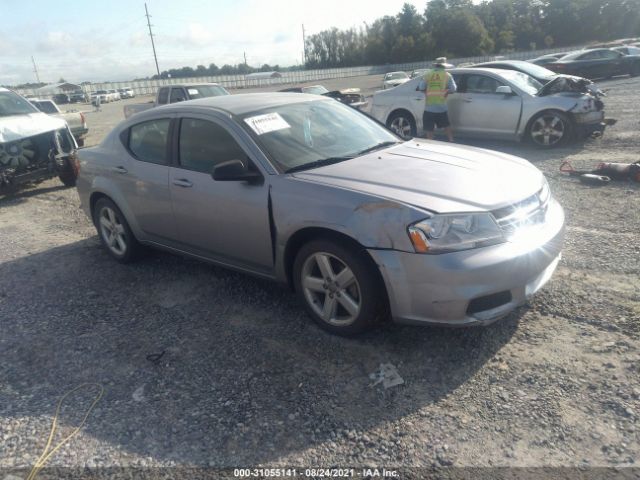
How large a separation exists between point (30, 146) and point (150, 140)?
5.25 meters

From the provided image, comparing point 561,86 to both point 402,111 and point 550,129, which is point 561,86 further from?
point 402,111

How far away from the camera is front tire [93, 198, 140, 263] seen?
16.5 feet

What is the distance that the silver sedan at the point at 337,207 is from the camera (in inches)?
115

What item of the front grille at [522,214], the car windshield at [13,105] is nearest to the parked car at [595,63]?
the car windshield at [13,105]

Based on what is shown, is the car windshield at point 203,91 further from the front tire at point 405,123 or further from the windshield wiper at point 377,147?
the windshield wiper at point 377,147

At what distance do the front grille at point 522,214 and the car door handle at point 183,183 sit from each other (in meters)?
2.43

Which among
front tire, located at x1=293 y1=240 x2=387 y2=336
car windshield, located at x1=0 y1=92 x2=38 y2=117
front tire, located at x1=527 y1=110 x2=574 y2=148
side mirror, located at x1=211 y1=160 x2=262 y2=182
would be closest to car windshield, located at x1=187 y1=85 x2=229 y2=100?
car windshield, located at x1=0 y1=92 x2=38 y2=117

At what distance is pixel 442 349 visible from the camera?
3254 mm

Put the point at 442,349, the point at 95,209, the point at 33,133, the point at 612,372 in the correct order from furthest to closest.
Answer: the point at 33,133
the point at 95,209
the point at 442,349
the point at 612,372

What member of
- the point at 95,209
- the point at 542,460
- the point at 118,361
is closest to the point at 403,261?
the point at 542,460

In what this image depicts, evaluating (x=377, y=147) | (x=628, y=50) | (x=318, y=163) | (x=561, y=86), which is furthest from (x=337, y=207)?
(x=628, y=50)

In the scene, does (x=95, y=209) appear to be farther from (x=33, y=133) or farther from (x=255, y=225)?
(x=33, y=133)

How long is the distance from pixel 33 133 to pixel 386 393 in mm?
8294

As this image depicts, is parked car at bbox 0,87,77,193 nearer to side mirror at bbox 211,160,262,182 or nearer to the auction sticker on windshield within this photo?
the auction sticker on windshield
